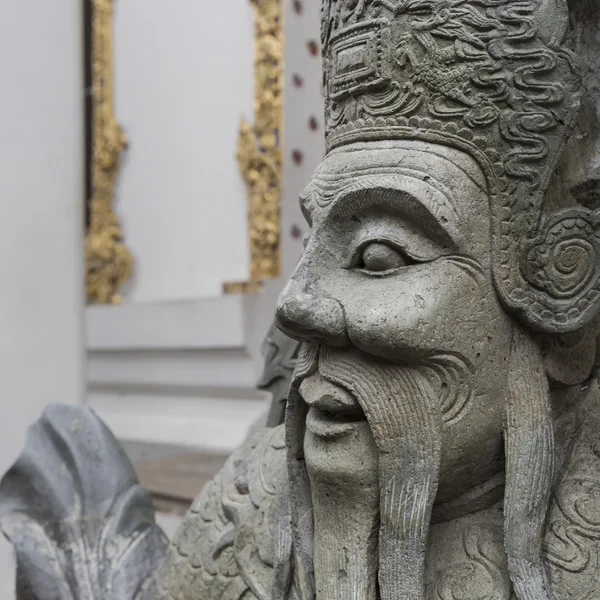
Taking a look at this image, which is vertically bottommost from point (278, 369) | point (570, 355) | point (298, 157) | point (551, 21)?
point (278, 369)

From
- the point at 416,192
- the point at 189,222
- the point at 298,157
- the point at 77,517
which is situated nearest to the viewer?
the point at 416,192

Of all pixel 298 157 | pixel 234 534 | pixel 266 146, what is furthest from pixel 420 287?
pixel 266 146

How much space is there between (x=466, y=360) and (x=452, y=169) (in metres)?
0.18

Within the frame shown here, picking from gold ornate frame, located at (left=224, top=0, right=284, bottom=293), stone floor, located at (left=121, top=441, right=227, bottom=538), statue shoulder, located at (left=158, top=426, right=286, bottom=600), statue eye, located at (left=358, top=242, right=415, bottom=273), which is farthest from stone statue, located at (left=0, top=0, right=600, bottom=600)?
gold ornate frame, located at (left=224, top=0, right=284, bottom=293)

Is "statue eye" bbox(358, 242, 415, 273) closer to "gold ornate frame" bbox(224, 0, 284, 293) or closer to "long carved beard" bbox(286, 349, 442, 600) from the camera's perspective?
"long carved beard" bbox(286, 349, 442, 600)

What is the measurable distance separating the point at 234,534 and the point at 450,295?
0.41 metres

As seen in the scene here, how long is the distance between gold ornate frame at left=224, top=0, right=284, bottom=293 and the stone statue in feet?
6.27

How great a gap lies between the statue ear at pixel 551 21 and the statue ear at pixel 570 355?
28 cm

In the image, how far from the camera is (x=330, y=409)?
2.66 ft

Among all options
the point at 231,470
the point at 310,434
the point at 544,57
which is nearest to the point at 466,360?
the point at 310,434

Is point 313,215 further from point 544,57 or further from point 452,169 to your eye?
point 544,57

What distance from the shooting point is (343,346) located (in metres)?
0.80

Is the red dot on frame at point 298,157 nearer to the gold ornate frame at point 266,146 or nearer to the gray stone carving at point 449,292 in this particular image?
the gold ornate frame at point 266,146

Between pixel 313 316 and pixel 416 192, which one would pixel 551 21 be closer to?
pixel 416 192
